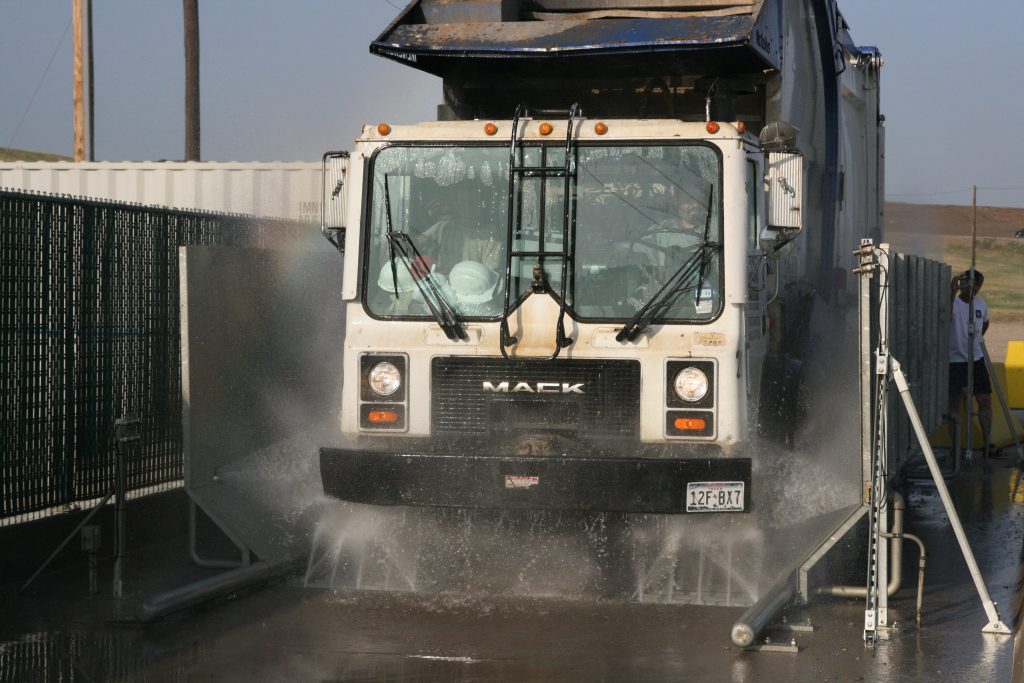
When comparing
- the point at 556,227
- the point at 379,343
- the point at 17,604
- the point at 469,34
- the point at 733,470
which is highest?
the point at 469,34

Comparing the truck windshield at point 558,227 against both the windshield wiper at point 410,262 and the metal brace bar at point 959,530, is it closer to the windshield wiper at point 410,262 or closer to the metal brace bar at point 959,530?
the windshield wiper at point 410,262

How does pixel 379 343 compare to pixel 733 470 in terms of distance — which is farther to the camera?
pixel 379 343

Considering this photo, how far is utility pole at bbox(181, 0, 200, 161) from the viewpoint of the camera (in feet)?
83.0

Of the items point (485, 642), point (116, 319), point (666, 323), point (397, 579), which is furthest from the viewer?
point (116, 319)

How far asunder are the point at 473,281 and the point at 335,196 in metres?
0.98

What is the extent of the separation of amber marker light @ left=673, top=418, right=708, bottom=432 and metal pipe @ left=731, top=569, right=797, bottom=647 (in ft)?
3.01

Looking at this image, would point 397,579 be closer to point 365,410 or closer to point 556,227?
point 365,410

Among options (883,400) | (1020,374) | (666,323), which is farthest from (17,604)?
(1020,374)

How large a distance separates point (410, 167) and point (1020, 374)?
12886 millimetres

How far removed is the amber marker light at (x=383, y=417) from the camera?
8.02 meters

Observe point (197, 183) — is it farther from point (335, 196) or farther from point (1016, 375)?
point (1016, 375)

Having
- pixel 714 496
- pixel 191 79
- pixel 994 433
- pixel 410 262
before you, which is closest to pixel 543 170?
pixel 410 262

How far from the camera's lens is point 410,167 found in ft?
26.9

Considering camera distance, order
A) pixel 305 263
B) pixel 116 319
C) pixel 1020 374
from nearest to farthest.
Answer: pixel 116 319 < pixel 305 263 < pixel 1020 374
